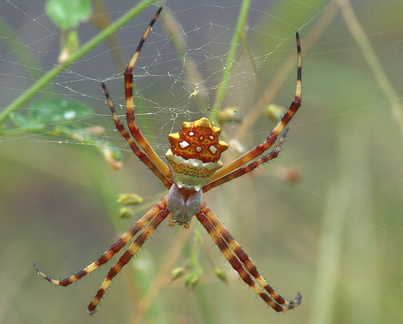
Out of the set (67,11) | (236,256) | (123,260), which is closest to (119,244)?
(123,260)

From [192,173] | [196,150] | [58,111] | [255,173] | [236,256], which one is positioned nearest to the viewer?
[58,111]

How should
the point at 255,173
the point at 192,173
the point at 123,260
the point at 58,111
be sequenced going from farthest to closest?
the point at 123,260, the point at 255,173, the point at 192,173, the point at 58,111

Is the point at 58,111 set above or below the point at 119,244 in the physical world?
above

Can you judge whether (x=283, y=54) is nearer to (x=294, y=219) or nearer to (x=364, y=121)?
(x=364, y=121)

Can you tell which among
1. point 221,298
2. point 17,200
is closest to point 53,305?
point 17,200

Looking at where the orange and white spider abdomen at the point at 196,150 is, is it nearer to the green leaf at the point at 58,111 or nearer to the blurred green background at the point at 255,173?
the blurred green background at the point at 255,173

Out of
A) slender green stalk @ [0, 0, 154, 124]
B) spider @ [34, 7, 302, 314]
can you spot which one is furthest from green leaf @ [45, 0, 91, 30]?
spider @ [34, 7, 302, 314]

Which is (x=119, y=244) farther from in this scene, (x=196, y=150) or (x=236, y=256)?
(x=196, y=150)

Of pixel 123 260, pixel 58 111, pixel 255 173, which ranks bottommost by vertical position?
pixel 123 260
